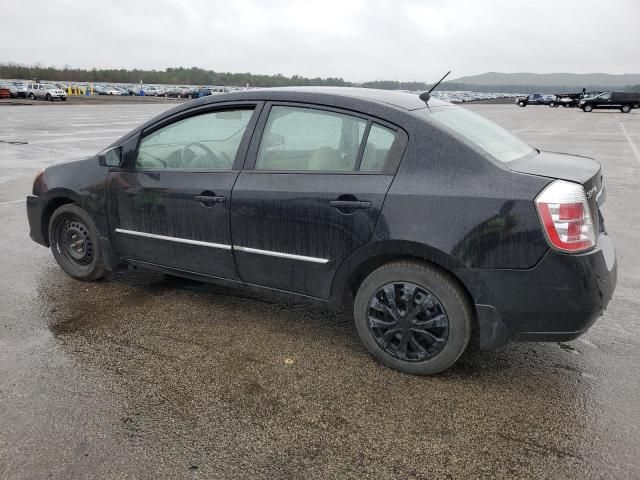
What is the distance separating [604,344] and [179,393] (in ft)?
9.20

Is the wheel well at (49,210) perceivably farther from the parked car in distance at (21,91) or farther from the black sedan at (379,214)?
the parked car in distance at (21,91)

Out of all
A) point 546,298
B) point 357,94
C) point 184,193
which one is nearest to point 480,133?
point 357,94

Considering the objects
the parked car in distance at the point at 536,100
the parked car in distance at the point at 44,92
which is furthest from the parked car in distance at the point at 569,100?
the parked car in distance at the point at 44,92

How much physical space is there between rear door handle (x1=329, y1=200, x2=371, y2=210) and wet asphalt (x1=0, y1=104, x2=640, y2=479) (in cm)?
99

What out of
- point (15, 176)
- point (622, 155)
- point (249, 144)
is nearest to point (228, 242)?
point (249, 144)

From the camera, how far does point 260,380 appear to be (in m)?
3.16

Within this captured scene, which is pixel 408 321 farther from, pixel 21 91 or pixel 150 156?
pixel 21 91

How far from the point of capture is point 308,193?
10.8 ft

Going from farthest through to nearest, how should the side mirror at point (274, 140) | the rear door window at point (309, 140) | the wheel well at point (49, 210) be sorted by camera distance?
the wheel well at point (49, 210) < the side mirror at point (274, 140) < the rear door window at point (309, 140)

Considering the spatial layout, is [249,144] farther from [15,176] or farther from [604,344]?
[15,176]

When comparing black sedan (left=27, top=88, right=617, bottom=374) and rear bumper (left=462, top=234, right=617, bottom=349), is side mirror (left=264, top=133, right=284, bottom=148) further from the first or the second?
rear bumper (left=462, top=234, right=617, bottom=349)

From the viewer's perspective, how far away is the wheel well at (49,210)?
15.3ft

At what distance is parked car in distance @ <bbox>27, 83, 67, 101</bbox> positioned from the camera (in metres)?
46.8

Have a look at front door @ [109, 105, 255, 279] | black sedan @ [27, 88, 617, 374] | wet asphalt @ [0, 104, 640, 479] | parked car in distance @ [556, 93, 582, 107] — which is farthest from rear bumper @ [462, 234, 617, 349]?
parked car in distance @ [556, 93, 582, 107]
